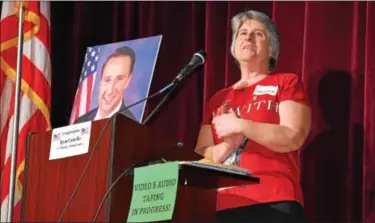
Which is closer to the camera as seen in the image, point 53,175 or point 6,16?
point 53,175

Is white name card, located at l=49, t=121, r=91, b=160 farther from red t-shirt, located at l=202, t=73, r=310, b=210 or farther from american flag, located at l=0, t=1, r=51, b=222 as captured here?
american flag, located at l=0, t=1, r=51, b=222

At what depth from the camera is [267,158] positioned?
257 cm

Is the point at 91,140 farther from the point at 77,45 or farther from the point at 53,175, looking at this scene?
the point at 77,45

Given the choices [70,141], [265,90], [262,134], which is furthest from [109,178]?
[265,90]

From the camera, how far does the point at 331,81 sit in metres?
2.87

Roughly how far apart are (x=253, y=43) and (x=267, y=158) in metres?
0.49

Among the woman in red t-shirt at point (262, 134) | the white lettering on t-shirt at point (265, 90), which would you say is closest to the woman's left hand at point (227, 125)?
the woman in red t-shirt at point (262, 134)

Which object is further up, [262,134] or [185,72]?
[185,72]

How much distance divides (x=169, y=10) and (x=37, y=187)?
1576 mm

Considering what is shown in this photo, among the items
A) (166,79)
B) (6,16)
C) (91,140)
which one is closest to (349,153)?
(166,79)

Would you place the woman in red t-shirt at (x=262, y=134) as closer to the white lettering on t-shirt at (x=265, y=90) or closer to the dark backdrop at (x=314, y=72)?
the white lettering on t-shirt at (x=265, y=90)

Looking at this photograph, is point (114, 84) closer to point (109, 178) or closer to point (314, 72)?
point (314, 72)

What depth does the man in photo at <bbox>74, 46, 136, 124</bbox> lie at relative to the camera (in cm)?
278

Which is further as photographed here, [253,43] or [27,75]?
[27,75]
